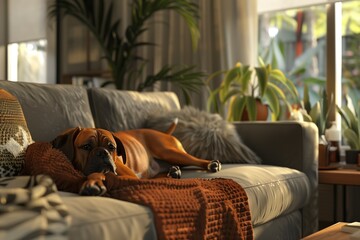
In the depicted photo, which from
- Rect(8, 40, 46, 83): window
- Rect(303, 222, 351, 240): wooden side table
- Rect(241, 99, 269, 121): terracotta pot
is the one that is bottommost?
Rect(303, 222, 351, 240): wooden side table

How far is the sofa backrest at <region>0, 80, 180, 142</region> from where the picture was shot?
2093 mm

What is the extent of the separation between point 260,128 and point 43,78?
2627mm

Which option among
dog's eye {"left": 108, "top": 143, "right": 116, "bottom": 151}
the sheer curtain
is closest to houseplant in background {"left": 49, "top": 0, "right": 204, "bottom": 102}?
the sheer curtain

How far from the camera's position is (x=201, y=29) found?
3980 mm

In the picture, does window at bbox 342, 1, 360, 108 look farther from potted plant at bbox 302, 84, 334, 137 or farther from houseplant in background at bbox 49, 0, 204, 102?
houseplant in background at bbox 49, 0, 204, 102

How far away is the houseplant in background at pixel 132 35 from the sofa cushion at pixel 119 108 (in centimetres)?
82

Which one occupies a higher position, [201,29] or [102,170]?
[201,29]

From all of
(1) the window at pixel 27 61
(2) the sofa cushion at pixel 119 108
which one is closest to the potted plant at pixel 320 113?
(2) the sofa cushion at pixel 119 108

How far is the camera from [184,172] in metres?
2.24

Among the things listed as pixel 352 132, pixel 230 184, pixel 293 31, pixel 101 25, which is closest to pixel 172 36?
pixel 101 25

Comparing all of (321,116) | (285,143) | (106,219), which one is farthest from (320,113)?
(106,219)

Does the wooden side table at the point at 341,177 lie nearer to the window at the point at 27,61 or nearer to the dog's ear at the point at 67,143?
the dog's ear at the point at 67,143

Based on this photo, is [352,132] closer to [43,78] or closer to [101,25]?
[101,25]

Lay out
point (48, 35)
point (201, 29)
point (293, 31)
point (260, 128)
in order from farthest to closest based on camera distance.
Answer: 1. point (293, 31)
2. point (48, 35)
3. point (201, 29)
4. point (260, 128)
